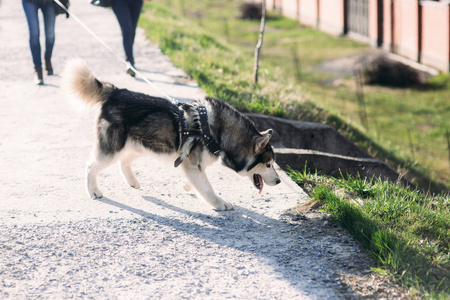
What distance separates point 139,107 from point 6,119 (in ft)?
10.6

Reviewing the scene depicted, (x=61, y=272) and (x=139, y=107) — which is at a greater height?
(x=139, y=107)

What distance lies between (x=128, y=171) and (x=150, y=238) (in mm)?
1075

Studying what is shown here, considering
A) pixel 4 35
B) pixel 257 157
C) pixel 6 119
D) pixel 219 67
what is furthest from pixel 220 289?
pixel 4 35

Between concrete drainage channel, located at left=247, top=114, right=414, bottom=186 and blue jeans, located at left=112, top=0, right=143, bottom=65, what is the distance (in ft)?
8.74

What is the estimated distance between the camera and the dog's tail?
4711 millimetres

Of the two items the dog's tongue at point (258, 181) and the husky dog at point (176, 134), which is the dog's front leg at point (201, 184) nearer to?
the husky dog at point (176, 134)

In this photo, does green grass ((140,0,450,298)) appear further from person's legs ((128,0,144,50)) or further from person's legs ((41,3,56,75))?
person's legs ((41,3,56,75))

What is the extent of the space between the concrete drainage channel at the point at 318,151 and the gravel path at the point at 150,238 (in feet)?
1.82

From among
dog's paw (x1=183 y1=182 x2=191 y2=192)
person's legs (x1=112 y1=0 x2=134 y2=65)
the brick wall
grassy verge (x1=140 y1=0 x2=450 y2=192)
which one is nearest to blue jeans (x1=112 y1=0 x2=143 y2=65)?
person's legs (x1=112 y1=0 x2=134 y2=65)

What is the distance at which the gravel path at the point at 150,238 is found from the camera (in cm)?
361

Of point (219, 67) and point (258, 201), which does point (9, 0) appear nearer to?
point (219, 67)

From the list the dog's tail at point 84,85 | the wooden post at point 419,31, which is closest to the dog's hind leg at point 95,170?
the dog's tail at point 84,85

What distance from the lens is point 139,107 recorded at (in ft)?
15.4

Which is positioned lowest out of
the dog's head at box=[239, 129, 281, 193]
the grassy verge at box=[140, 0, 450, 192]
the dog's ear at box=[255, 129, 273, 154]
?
the grassy verge at box=[140, 0, 450, 192]
